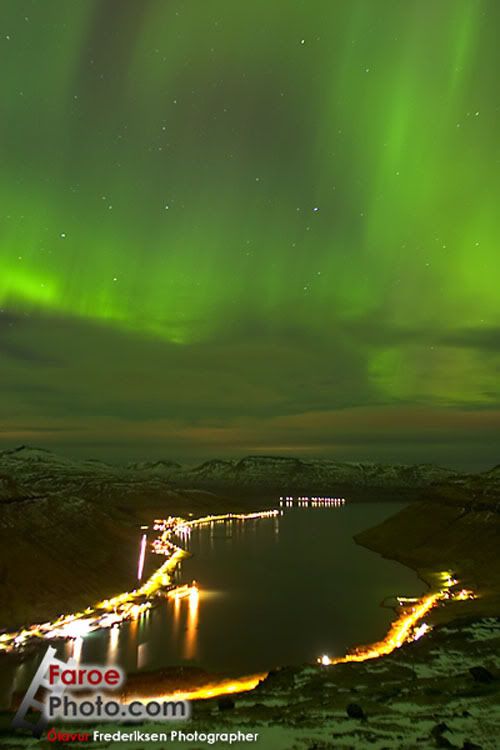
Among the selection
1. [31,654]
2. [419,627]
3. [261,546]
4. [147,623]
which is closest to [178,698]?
[31,654]

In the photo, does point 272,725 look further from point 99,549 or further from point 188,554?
point 188,554

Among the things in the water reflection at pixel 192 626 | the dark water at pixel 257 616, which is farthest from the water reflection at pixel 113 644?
the water reflection at pixel 192 626

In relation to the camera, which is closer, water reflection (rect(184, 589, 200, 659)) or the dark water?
the dark water

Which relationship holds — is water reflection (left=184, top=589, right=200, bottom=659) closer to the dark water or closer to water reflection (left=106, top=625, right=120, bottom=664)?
the dark water

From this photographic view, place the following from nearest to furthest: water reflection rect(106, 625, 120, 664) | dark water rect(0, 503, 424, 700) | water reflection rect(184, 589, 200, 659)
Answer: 1. water reflection rect(106, 625, 120, 664)
2. dark water rect(0, 503, 424, 700)
3. water reflection rect(184, 589, 200, 659)

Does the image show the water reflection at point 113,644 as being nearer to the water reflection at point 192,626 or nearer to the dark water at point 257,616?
the dark water at point 257,616

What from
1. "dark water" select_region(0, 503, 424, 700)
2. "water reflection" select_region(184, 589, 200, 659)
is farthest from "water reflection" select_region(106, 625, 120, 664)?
"water reflection" select_region(184, 589, 200, 659)

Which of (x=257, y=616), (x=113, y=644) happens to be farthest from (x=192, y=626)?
(x=113, y=644)

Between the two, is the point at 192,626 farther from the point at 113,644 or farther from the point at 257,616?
the point at 113,644
